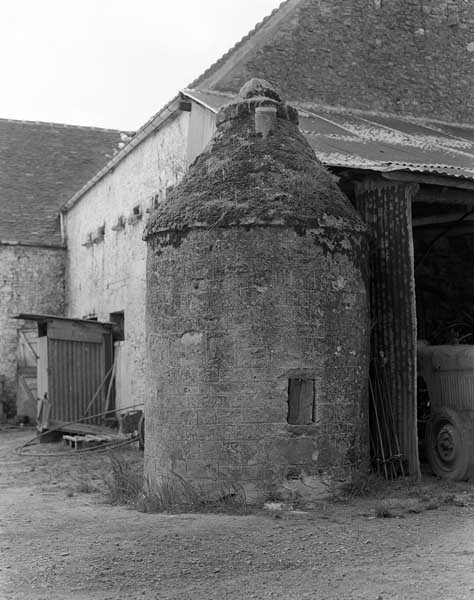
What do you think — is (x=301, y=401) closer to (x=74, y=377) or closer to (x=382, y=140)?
(x=382, y=140)

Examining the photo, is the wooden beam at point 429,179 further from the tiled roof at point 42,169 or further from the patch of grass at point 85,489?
the tiled roof at point 42,169

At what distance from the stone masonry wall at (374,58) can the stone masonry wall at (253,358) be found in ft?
21.0

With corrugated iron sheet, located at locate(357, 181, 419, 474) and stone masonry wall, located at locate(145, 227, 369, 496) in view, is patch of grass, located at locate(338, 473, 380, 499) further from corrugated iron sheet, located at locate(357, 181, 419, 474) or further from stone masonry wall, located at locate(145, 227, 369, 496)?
corrugated iron sheet, located at locate(357, 181, 419, 474)

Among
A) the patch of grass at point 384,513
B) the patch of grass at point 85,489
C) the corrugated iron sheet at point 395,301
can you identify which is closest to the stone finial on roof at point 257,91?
the corrugated iron sheet at point 395,301

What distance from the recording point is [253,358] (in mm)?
8562

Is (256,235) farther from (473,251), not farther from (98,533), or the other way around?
(473,251)

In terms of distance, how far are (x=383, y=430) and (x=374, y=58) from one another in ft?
27.4

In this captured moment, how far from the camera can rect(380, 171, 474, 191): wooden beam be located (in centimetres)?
963

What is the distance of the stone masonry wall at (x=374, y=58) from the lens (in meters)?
15.0

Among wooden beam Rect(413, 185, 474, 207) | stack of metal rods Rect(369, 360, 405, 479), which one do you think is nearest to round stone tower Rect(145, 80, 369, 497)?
stack of metal rods Rect(369, 360, 405, 479)

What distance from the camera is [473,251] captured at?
41.9 ft

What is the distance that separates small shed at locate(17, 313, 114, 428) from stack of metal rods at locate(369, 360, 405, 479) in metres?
7.59

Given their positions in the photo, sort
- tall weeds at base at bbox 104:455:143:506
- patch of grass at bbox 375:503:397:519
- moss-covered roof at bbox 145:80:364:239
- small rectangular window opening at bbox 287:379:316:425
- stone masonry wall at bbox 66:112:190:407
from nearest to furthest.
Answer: patch of grass at bbox 375:503:397:519
small rectangular window opening at bbox 287:379:316:425
moss-covered roof at bbox 145:80:364:239
tall weeds at base at bbox 104:455:143:506
stone masonry wall at bbox 66:112:190:407

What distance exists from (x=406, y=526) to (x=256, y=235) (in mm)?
3032
